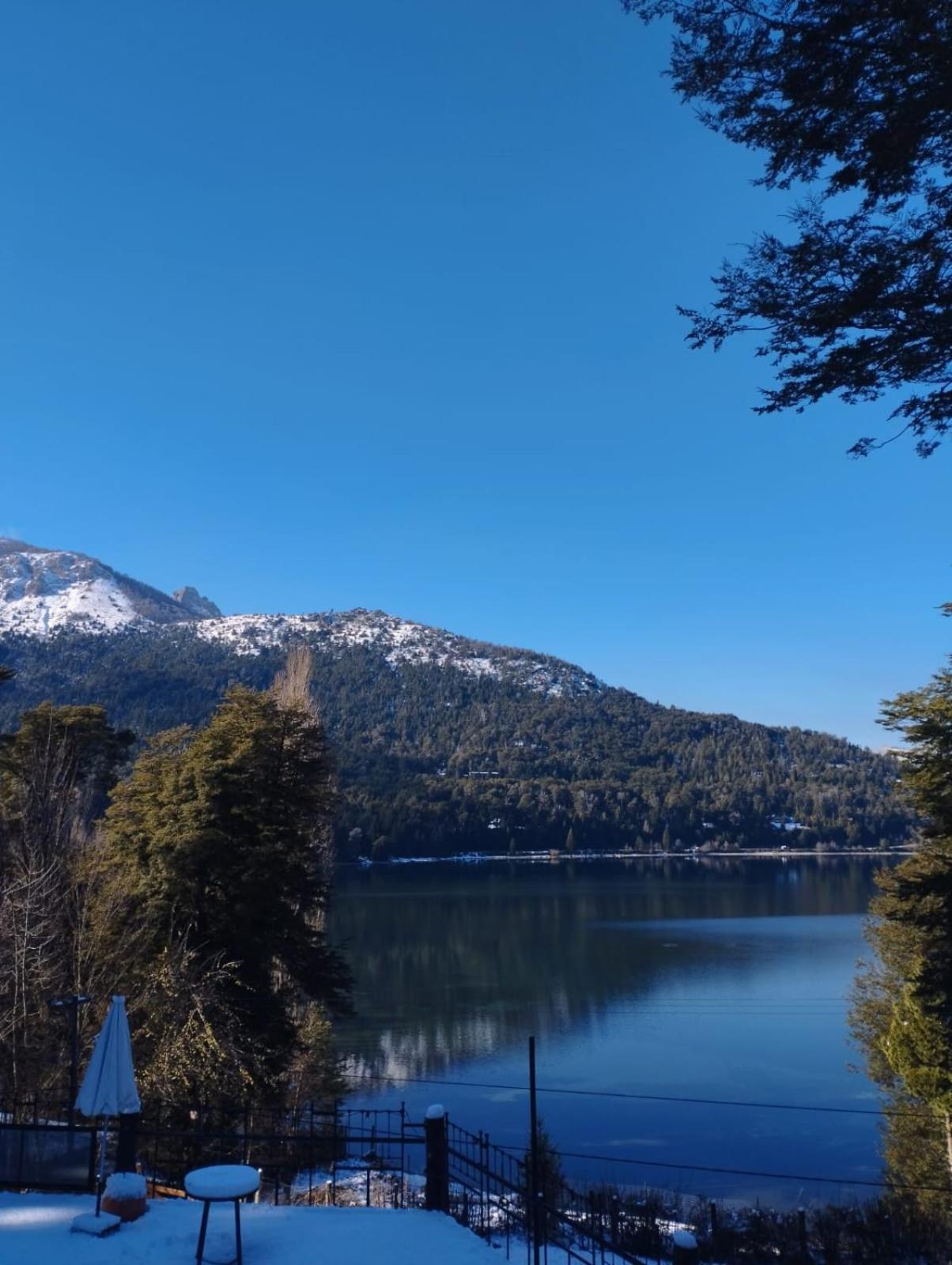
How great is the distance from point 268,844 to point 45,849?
4.15m

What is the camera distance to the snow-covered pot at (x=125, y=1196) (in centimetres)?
730

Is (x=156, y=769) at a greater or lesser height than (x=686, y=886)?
greater

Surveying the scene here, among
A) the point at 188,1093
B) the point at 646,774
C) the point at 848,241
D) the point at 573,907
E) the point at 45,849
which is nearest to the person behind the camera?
the point at 848,241

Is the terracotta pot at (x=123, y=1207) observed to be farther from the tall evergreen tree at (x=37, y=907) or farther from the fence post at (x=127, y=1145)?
the tall evergreen tree at (x=37, y=907)

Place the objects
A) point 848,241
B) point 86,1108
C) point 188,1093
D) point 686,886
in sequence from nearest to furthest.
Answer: point 848,241
point 86,1108
point 188,1093
point 686,886

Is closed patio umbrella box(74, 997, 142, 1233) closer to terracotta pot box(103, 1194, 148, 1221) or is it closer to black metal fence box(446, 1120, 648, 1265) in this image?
terracotta pot box(103, 1194, 148, 1221)

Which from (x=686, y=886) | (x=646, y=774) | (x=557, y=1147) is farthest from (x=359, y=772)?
(x=557, y=1147)

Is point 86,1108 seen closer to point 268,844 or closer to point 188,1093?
→ point 188,1093

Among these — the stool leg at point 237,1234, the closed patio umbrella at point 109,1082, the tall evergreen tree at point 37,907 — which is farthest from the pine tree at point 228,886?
the stool leg at point 237,1234

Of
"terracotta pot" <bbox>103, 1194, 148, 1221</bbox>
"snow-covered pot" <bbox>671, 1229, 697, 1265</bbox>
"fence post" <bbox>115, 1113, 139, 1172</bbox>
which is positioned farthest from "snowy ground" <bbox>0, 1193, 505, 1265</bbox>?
"snow-covered pot" <bbox>671, 1229, 697, 1265</bbox>

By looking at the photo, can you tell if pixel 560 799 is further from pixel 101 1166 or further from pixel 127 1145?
pixel 101 1166

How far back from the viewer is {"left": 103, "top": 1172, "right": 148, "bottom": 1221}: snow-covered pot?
24.0 ft

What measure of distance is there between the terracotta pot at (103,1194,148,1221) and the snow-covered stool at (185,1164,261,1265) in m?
0.81

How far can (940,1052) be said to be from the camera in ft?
48.5
